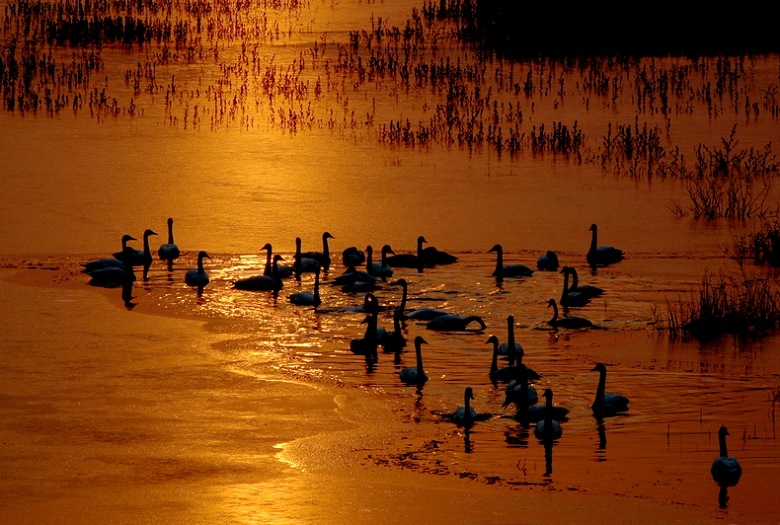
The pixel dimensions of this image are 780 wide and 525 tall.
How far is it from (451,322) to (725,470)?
5.74 meters

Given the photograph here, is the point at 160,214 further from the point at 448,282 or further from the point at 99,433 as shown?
the point at 99,433

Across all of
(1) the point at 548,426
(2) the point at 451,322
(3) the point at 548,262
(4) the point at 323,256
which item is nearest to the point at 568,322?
(2) the point at 451,322

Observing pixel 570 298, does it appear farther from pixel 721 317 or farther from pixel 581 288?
pixel 721 317

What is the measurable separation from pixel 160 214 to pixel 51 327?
24.0 feet

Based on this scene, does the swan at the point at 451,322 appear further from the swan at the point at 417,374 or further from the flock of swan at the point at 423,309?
the swan at the point at 417,374

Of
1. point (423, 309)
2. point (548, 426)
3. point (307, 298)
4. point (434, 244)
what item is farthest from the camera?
point (434, 244)

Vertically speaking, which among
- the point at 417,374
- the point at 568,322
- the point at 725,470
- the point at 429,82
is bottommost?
the point at 725,470

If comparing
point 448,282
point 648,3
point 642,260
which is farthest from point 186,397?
point 648,3

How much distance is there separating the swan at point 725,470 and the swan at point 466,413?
7.73 feet

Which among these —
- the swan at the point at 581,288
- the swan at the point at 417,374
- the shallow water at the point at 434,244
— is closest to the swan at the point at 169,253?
the shallow water at the point at 434,244

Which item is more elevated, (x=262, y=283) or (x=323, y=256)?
(x=323, y=256)

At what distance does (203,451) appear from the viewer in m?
12.1

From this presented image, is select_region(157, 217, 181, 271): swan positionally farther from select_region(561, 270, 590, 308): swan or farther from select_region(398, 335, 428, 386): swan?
select_region(398, 335, 428, 386): swan

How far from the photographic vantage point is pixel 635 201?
2505 cm
